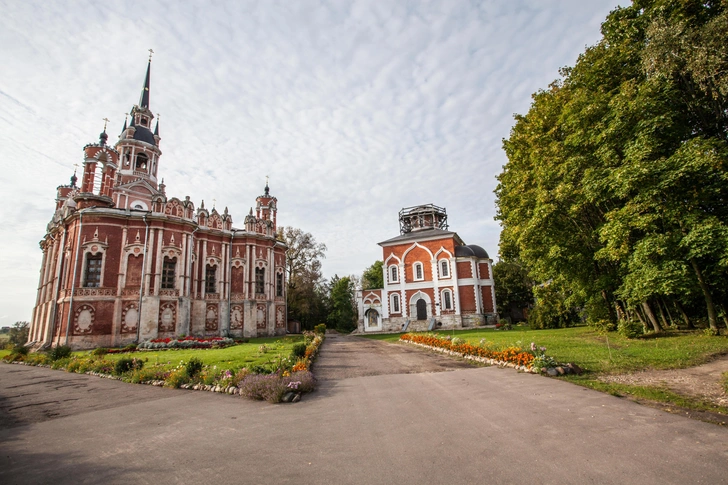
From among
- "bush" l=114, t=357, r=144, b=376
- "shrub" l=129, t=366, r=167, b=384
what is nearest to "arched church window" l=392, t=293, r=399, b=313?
"bush" l=114, t=357, r=144, b=376

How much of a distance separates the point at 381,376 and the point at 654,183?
12.5 m

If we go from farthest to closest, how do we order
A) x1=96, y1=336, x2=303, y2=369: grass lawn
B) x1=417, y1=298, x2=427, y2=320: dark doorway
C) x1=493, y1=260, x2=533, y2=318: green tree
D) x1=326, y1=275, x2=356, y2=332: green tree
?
x1=326, y1=275, x2=356, y2=332: green tree
x1=493, y1=260, x2=533, y2=318: green tree
x1=417, y1=298, x2=427, y2=320: dark doorway
x1=96, y1=336, x2=303, y2=369: grass lawn

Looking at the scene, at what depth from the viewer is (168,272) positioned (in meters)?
28.6

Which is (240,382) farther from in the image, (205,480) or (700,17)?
(700,17)

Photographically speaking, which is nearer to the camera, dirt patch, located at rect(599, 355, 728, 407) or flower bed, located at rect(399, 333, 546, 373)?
dirt patch, located at rect(599, 355, 728, 407)

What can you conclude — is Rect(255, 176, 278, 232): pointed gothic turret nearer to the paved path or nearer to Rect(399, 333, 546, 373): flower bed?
Rect(399, 333, 546, 373): flower bed

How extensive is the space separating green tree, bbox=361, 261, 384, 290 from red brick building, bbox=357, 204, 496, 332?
20.1 meters

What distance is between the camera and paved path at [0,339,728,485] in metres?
4.37

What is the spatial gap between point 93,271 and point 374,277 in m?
45.4

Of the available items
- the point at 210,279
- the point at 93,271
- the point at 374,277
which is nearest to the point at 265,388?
the point at 93,271

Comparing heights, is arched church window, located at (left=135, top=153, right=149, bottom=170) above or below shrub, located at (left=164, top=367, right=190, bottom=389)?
above

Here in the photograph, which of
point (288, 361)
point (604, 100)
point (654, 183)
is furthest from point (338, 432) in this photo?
point (604, 100)

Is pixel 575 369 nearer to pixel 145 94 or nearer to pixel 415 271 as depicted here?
pixel 415 271

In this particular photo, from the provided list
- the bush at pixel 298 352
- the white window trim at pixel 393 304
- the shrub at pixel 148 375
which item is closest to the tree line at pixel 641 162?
the bush at pixel 298 352
